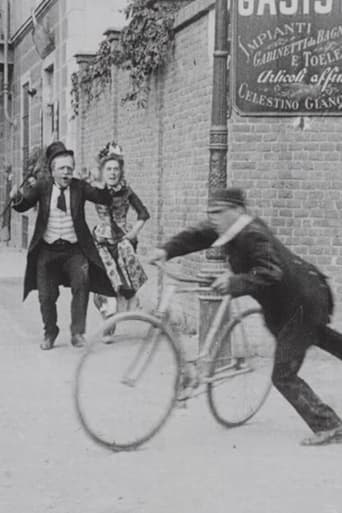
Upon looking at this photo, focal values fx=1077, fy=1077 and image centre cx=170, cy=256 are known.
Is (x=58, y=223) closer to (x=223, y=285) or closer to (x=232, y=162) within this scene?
(x=232, y=162)

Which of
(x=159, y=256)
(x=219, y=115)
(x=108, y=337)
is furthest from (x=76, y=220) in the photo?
(x=108, y=337)

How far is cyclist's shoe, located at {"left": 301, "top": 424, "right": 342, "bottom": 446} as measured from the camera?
6289 mm

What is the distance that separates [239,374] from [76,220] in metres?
3.33

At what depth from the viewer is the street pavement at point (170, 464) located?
16.9 feet

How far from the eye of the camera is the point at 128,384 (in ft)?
20.4

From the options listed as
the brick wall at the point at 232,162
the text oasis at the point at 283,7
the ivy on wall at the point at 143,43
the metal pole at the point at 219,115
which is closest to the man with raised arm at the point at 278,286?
the metal pole at the point at 219,115

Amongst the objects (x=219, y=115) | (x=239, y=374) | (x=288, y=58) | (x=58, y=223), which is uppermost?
(x=288, y=58)

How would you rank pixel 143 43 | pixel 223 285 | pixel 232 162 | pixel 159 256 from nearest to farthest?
pixel 223 285 < pixel 159 256 < pixel 232 162 < pixel 143 43

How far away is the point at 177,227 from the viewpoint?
11828 mm

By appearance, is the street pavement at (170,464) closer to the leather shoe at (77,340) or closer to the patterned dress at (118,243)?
the leather shoe at (77,340)

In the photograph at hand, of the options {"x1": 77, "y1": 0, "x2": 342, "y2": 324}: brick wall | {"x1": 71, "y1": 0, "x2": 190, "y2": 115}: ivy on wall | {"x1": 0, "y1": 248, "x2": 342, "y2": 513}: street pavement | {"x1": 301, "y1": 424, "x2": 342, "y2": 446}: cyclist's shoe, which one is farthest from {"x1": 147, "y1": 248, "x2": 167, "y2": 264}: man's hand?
{"x1": 71, "y1": 0, "x2": 190, "y2": 115}: ivy on wall

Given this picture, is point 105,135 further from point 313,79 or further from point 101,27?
point 313,79

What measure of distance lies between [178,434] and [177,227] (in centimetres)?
550

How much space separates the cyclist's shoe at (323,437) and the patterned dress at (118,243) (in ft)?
13.0
